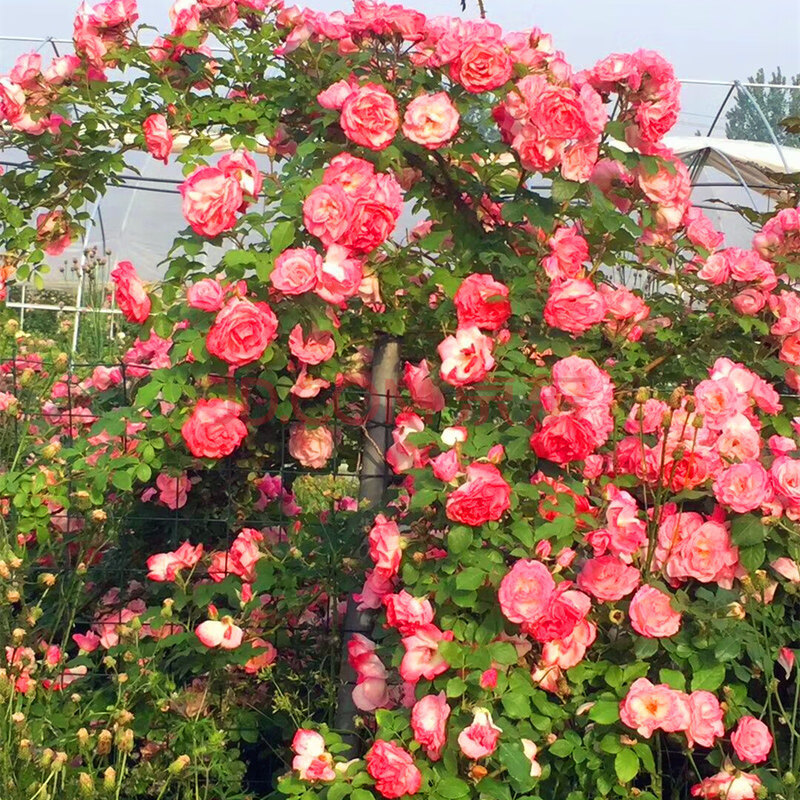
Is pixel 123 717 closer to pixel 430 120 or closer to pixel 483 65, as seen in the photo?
pixel 430 120

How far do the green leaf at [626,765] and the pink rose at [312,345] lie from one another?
88 centimetres

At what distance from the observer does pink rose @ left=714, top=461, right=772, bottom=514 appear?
2.15m

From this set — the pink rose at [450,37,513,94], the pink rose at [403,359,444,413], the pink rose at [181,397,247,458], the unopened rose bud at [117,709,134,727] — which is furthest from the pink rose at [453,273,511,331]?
the unopened rose bud at [117,709,134,727]

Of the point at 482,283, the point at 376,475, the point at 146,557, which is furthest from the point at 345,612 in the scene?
the point at 482,283

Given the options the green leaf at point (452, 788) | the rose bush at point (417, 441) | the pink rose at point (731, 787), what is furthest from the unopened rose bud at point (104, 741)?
the pink rose at point (731, 787)

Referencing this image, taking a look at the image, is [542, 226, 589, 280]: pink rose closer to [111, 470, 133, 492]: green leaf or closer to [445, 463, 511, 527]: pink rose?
[445, 463, 511, 527]: pink rose

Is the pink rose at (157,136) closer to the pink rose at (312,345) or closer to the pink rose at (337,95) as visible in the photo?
the pink rose at (337,95)

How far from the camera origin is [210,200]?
232 cm

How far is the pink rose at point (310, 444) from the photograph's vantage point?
2.58m

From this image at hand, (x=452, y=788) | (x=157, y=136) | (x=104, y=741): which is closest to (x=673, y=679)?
(x=452, y=788)

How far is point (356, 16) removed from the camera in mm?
2428

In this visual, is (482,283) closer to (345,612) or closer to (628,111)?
(628,111)

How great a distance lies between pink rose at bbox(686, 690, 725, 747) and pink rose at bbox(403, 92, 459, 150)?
1.10 m

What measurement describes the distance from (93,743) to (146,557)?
2.25ft
